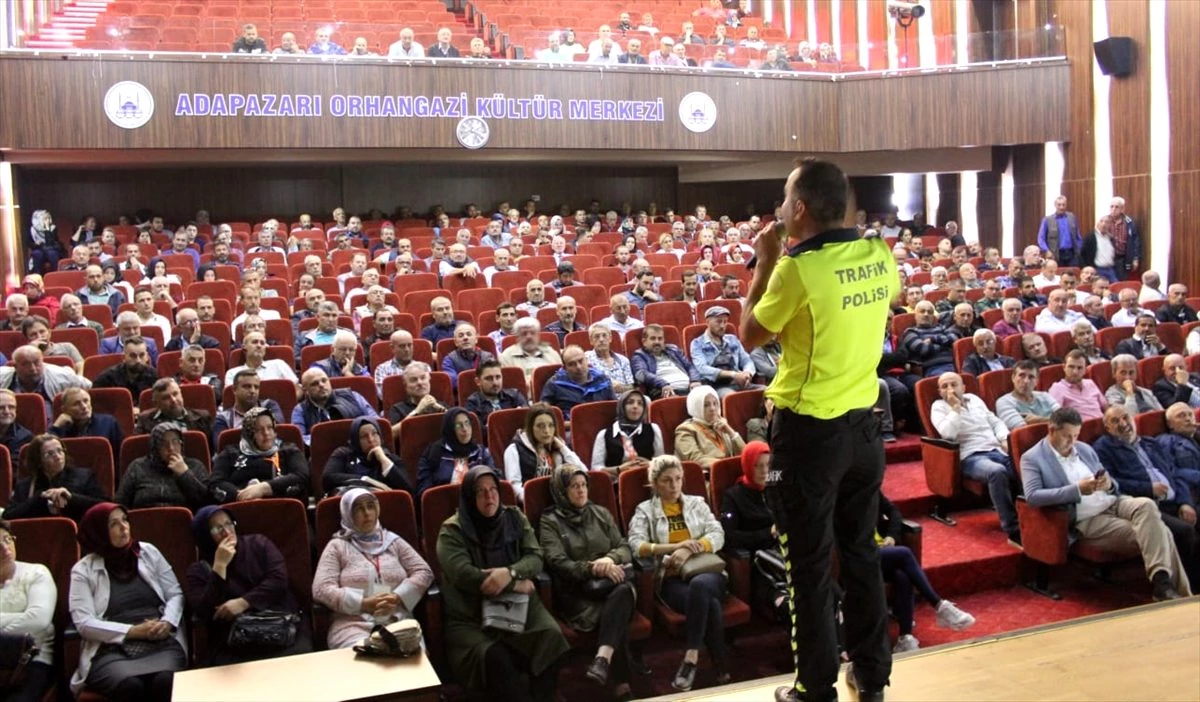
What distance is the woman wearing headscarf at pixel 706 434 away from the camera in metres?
3.81

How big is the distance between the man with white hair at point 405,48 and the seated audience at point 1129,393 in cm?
586

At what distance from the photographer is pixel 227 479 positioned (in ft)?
11.1

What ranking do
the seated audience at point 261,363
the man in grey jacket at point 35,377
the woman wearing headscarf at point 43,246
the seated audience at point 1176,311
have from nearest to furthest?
1. the man in grey jacket at point 35,377
2. the seated audience at point 261,363
3. the seated audience at point 1176,311
4. the woman wearing headscarf at point 43,246

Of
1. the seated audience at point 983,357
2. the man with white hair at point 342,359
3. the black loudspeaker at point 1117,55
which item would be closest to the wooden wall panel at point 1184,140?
the black loudspeaker at point 1117,55

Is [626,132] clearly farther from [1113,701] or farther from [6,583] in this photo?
[1113,701]

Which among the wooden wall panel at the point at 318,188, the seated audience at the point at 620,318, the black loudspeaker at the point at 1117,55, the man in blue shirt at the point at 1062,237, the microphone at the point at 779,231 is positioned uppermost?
the black loudspeaker at the point at 1117,55

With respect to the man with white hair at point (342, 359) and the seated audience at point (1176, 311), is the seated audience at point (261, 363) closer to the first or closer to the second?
the man with white hair at point (342, 359)

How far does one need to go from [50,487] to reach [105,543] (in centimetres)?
58

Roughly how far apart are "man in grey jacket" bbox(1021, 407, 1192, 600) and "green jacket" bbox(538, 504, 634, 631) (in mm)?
1572

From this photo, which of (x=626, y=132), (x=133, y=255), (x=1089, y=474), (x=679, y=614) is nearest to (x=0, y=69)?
(x=133, y=255)

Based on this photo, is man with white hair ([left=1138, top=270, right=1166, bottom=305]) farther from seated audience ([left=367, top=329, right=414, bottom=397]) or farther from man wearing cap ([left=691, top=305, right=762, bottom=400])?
seated audience ([left=367, top=329, right=414, bottom=397])

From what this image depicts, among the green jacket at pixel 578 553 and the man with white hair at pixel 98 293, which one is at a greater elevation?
the man with white hair at pixel 98 293

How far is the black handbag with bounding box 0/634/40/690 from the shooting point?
257cm

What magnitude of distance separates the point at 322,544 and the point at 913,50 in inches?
303
